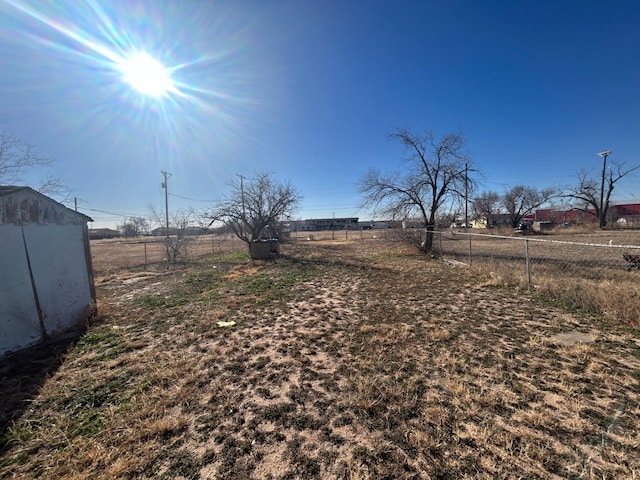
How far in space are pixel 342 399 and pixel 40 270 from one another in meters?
5.52

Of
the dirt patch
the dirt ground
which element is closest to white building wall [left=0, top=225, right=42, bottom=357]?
the dirt ground

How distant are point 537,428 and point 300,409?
1.96 metres

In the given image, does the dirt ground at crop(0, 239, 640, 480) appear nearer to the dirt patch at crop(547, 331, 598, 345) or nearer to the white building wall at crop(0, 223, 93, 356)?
the dirt patch at crop(547, 331, 598, 345)

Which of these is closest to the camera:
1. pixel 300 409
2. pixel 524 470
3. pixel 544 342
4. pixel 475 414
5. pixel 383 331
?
pixel 524 470

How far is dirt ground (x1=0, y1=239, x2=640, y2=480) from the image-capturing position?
1835 mm

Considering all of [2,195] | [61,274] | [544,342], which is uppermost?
[2,195]

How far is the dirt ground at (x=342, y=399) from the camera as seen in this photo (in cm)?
183

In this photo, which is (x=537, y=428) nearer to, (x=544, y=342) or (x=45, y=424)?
(x=544, y=342)

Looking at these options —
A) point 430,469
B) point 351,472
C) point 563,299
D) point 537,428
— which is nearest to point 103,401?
point 351,472

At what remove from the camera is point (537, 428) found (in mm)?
2041

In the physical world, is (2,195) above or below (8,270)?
above

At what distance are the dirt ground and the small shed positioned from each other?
67 cm

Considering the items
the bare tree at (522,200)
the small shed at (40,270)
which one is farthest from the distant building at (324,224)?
the small shed at (40,270)

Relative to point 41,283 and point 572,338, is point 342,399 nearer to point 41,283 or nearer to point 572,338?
point 572,338
